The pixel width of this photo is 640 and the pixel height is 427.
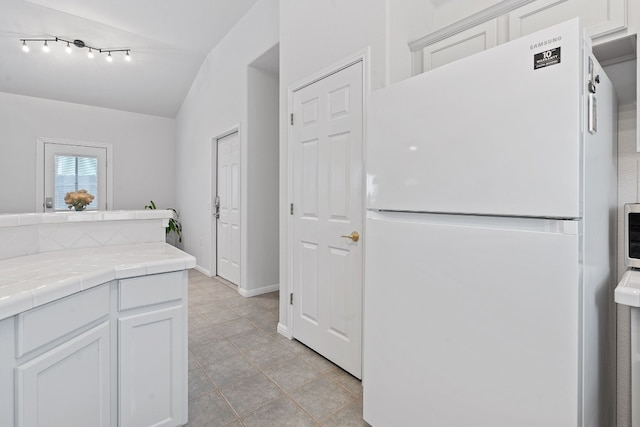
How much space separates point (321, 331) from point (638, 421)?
5.41 feet

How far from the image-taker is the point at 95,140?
5520 millimetres

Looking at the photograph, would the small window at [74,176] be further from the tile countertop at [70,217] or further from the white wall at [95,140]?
the tile countertop at [70,217]

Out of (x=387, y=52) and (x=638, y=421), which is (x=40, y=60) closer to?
(x=387, y=52)

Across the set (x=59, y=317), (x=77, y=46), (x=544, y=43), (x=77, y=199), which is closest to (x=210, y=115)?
(x=77, y=46)

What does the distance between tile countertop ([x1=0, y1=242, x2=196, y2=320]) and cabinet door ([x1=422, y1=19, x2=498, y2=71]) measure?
172cm

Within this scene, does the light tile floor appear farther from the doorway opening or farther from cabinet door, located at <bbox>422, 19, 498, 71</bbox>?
cabinet door, located at <bbox>422, 19, 498, 71</bbox>

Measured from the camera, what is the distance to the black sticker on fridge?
895mm

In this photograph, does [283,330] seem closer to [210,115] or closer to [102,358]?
[102,358]

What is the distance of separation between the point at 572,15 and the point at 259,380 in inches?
97.3

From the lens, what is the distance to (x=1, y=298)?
0.89 m

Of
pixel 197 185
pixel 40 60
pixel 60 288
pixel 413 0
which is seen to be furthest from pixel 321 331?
pixel 40 60

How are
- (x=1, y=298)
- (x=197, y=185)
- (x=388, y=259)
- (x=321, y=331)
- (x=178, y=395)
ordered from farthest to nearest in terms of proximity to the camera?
(x=197, y=185)
(x=321, y=331)
(x=178, y=395)
(x=388, y=259)
(x=1, y=298)

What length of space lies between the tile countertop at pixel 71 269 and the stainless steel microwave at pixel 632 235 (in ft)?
5.96

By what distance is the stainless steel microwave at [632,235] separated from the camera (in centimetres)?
119
